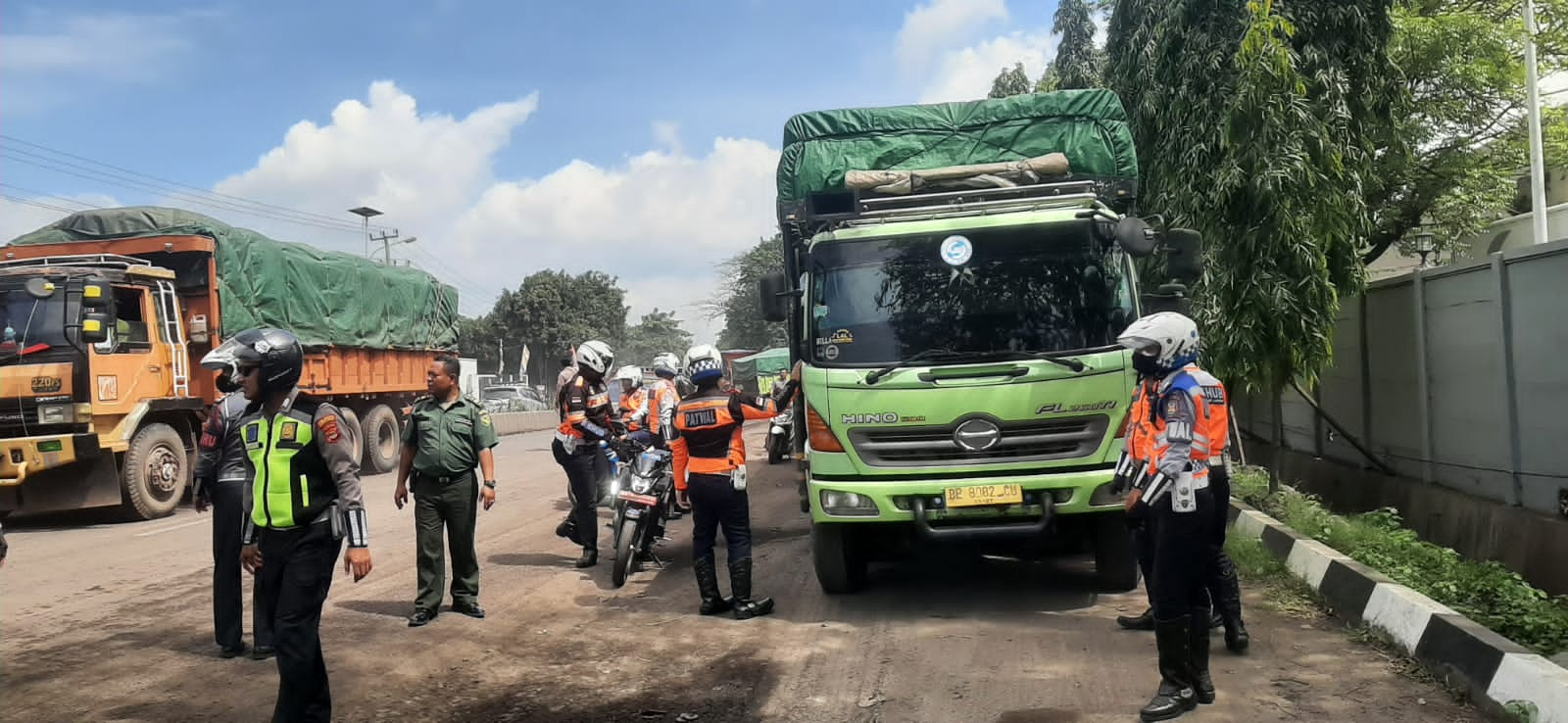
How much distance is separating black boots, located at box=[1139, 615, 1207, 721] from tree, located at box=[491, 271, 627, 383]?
55.9m

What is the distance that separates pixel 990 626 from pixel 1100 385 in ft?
4.98

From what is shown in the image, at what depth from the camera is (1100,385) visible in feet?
20.9

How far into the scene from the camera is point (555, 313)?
60.0m

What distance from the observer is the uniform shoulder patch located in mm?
4359

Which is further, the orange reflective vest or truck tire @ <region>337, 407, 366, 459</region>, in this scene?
truck tire @ <region>337, 407, 366, 459</region>

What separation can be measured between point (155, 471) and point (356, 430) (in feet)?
15.7

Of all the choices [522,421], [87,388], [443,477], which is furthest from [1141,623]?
[522,421]

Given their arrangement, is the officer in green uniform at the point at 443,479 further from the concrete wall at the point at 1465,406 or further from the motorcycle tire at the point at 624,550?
the concrete wall at the point at 1465,406

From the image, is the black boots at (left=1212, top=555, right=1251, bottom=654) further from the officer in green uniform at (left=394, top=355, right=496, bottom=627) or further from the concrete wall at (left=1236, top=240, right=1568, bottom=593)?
the officer in green uniform at (left=394, top=355, right=496, bottom=627)

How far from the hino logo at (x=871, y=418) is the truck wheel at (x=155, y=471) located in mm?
9220

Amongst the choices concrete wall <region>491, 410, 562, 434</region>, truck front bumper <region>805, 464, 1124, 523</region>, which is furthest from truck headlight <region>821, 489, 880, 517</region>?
concrete wall <region>491, 410, 562, 434</region>

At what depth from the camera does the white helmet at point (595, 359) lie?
8.44 m

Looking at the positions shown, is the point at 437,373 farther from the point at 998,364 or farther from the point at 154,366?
the point at 154,366

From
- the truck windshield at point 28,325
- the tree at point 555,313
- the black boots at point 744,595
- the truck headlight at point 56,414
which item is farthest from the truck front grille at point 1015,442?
the tree at point 555,313
